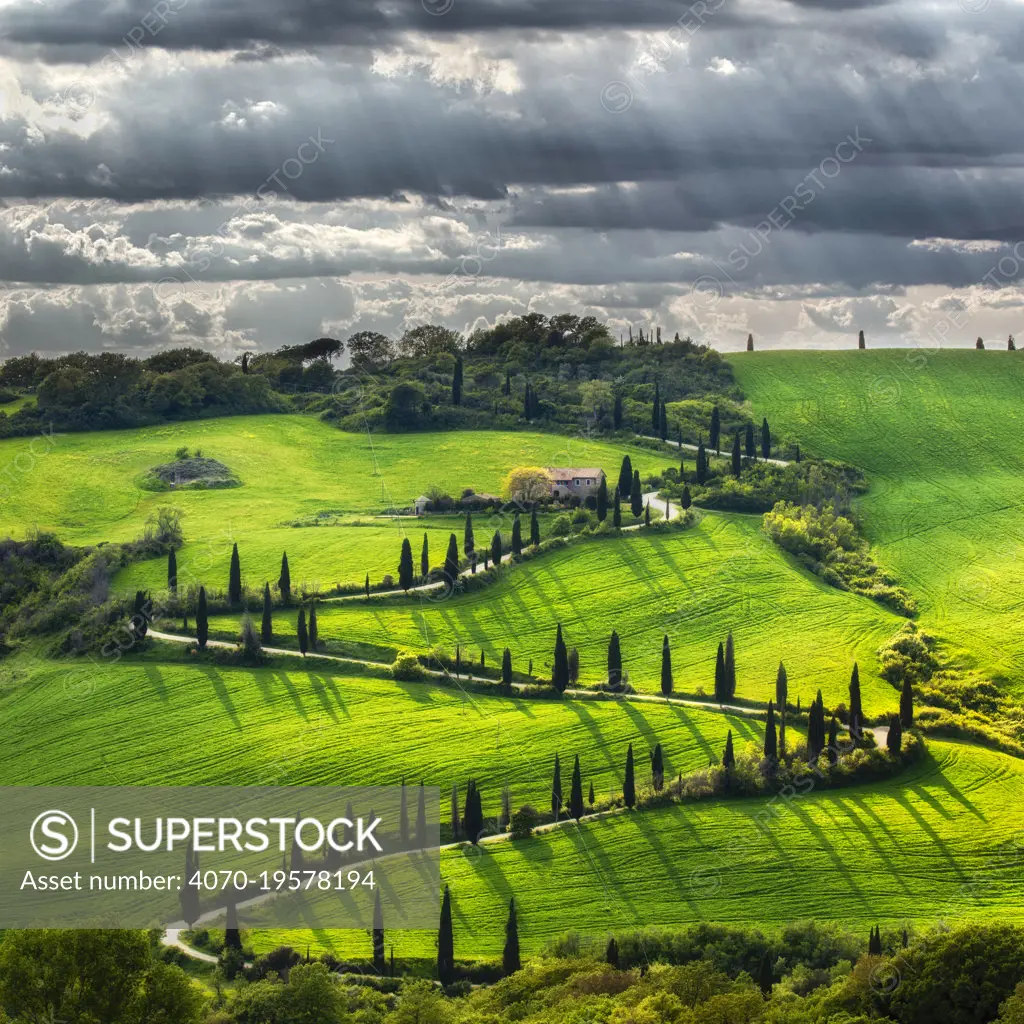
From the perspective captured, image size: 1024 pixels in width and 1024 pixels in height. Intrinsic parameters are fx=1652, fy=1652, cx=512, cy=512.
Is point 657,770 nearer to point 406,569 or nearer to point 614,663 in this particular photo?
point 614,663

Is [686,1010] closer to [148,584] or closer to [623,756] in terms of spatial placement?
[623,756]

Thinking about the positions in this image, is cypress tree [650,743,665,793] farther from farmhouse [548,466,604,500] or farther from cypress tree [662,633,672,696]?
farmhouse [548,466,604,500]

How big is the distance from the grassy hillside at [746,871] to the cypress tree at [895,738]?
5.17 metres

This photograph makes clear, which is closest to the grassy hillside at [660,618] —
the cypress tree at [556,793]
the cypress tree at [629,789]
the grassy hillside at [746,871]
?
the grassy hillside at [746,871]

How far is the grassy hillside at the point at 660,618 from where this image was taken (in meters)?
135

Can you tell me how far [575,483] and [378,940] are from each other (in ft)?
282

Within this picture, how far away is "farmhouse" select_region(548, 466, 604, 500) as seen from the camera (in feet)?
562

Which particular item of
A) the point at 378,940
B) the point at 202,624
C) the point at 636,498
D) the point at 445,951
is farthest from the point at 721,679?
the point at 378,940

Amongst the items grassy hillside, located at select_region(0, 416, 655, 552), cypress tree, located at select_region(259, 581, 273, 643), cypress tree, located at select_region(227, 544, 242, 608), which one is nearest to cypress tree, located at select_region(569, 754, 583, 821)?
cypress tree, located at select_region(259, 581, 273, 643)

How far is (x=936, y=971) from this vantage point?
72.0 metres

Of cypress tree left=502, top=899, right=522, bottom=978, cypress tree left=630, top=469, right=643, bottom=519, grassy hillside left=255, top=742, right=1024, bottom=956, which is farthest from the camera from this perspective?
cypress tree left=630, top=469, right=643, bottom=519

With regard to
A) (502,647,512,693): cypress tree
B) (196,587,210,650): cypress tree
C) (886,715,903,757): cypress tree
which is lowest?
(886,715,903,757): cypress tree

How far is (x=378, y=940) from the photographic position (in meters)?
92.2

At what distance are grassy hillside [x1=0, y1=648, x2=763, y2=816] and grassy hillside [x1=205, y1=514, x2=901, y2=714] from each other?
8450 millimetres
